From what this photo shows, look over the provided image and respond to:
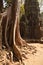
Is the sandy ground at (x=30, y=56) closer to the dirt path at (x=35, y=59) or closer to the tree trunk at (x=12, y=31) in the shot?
the dirt path at (x=35, y=59)

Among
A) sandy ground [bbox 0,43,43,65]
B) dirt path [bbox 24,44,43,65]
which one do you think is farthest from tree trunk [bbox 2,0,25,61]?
dirt path [bbox 24,44,43,65]

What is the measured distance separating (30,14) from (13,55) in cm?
1131

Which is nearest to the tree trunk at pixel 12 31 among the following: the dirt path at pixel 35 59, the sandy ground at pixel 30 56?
the sandy ground at pixel 30 56

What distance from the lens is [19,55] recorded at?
26.3 feet

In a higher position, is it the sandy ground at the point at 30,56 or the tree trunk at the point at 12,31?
the tree trunk at the point at 12,31

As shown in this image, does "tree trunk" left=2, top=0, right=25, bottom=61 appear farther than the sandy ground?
Yes

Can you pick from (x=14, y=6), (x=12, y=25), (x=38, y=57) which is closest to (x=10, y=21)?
(x=12, y=25)

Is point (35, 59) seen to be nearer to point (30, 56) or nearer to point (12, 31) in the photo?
point (30, 56)

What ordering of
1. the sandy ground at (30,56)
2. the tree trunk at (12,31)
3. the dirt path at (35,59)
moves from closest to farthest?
the sandy ground at (30,56), the dirt path at (35,59), the tree trunk at (12,31)

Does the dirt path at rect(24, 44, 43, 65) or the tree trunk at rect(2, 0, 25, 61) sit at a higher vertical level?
the tree trunk at rect(2, 0, 25, 61)

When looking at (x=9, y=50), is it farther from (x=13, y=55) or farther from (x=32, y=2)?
(x=32, y=2)

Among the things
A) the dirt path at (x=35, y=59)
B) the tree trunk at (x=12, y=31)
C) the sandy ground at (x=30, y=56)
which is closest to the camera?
the sandy ground at (x=30, y=56)

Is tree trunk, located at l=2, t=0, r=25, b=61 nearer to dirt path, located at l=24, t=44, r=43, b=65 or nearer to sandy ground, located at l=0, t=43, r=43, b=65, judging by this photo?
sandy ground, located at l=0, t=43, r=43, b=65

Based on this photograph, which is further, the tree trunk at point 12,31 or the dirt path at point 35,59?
the tree trunk at point 12,31
